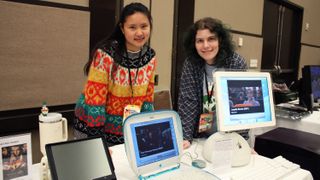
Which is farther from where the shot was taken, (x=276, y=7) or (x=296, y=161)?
(x=276, y=7)

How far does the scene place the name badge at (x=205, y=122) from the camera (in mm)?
1530

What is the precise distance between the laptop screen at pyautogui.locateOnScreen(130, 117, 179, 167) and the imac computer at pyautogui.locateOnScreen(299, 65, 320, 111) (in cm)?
182

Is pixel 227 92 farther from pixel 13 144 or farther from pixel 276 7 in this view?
pixel 276 7

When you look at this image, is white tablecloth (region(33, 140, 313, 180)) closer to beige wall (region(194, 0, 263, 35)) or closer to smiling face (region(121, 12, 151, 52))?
smiling face (region(121, 12, 151, 52))

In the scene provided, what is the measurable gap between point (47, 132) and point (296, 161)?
1.61 m

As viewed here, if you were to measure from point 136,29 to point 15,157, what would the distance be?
0.82 metres

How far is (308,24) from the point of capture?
5578 millimetres

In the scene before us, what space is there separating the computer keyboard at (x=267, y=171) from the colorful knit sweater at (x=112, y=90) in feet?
2.00

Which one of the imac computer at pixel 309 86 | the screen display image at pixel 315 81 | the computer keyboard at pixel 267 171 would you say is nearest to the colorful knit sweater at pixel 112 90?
the computer keyboard at pixel 267 171

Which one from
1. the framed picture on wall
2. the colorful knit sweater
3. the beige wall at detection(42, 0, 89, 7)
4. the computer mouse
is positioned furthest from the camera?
the beige wall at detection(42, 0, 89, 7)

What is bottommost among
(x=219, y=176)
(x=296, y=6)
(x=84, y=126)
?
(x=219, y=176)

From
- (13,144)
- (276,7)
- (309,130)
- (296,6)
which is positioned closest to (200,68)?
(13,144)

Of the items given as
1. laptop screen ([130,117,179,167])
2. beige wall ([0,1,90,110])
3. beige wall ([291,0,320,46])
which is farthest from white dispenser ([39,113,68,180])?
beige wall ([291,0,320,46])

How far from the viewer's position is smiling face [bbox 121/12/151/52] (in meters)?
1.45
